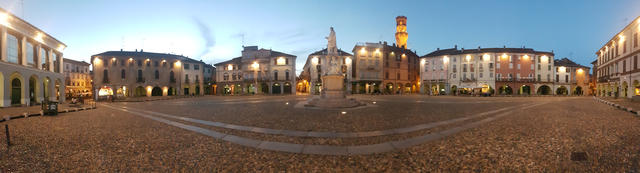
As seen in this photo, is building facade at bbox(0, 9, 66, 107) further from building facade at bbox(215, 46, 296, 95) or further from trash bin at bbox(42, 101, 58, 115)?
building facade at bbox(215, 46, 296, 95)

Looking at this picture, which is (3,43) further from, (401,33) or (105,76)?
(401,33)

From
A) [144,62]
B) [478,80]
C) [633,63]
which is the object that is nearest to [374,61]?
[478,80]

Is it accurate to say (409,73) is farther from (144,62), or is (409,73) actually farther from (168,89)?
(144,62)

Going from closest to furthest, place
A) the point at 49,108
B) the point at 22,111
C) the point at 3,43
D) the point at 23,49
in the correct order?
the point at 49,108, the point at 22,111, the point at 3,43, the point at 23,49

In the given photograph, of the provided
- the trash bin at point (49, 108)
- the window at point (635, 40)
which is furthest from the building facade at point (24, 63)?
the window at point (635, 40)

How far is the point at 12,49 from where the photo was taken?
667 inches

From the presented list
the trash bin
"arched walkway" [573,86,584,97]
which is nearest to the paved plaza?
the trash bin

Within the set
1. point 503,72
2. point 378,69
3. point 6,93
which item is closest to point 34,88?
point 6,93

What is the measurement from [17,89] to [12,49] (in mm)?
3311

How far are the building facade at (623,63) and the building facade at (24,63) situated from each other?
58.3 m

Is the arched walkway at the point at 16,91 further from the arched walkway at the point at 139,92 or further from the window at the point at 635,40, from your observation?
the window at the point at 635,40

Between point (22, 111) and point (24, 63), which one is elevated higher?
point (24, 63)

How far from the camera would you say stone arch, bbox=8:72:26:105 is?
17011 millimetres

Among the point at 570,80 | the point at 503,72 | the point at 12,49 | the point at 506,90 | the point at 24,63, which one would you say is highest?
the point at 12,49
